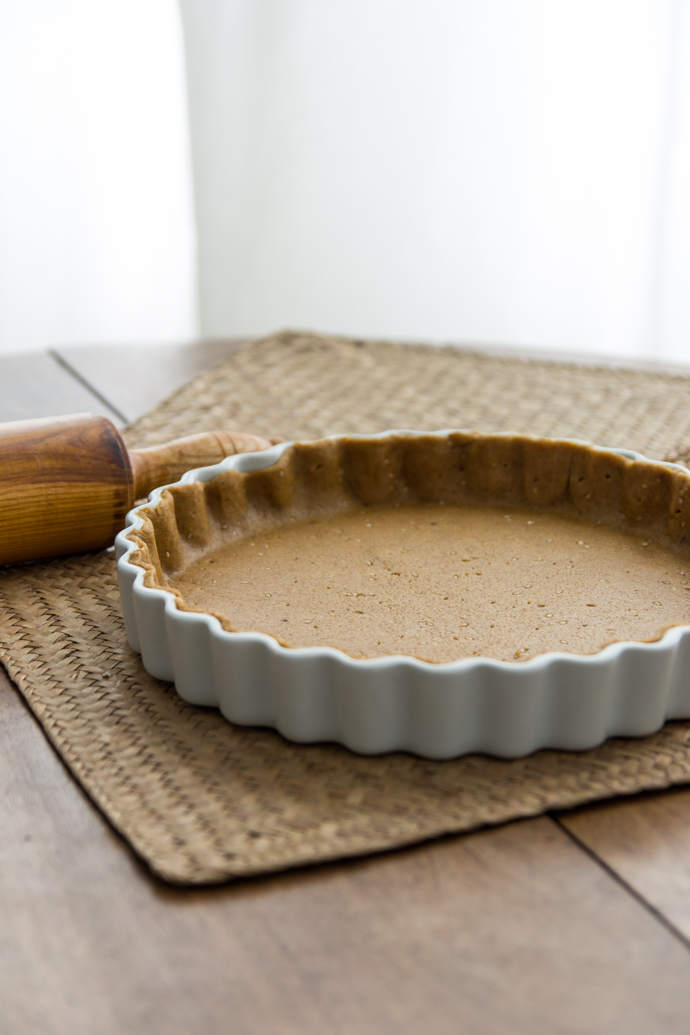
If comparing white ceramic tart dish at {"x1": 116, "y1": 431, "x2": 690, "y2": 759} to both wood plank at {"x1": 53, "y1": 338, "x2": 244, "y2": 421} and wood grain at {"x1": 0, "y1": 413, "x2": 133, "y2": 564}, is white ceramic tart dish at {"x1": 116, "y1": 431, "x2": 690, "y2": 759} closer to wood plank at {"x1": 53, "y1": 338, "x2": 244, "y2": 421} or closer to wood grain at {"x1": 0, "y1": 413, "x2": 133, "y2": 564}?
wood grain at {"x1": 0, "y1": 413, "x2": 133, "y2": 564}

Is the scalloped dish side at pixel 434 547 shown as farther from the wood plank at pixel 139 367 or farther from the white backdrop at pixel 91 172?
the white backdrop at pixel 91 172

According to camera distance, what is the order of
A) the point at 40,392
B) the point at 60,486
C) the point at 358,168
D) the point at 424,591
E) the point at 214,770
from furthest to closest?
the point at 358,168 → the point at 40,392 → the point at 60,486 → the point at 424,591 → the point at 214,770

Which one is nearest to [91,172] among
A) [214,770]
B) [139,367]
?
[139,367]

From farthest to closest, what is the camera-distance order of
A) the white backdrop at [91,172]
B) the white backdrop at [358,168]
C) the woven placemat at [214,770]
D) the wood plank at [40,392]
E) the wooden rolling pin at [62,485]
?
the white backdrop at [91,172] < the white backdrop at [358,168] < the wood plank at [40,392] < the wooden rolling pin at [62,485] < the woven placemat at [214,770]

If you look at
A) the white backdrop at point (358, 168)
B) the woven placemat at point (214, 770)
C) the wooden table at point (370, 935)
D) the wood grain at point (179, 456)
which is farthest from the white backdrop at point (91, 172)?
the wooden table at point (370, 935)

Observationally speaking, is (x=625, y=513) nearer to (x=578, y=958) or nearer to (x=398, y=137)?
(x=578, y=958)

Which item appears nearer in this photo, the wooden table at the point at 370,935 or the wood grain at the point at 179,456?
the wooden table at the point at 370,935

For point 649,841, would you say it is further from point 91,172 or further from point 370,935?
point 91,172
